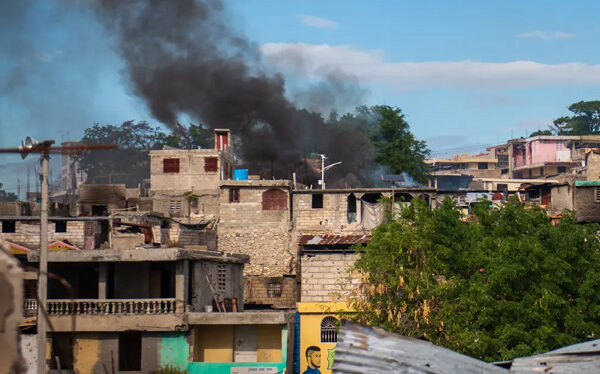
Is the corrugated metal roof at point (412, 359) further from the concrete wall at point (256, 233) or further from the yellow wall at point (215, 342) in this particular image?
the concrete wall at point (256, 233)

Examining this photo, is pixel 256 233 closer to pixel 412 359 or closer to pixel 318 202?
pixel 318 202

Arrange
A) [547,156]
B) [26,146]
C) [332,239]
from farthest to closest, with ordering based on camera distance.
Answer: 1. [547,156]
2. [332,239]
3. [26,146]

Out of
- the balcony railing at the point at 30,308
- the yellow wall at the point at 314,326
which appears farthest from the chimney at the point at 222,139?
the balcony railing at the point at 30,308

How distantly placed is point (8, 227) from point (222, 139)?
13427 mm

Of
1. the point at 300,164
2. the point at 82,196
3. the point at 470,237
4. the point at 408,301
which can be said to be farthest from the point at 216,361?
the point at 300,164

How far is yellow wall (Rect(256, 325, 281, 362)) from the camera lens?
27.2m

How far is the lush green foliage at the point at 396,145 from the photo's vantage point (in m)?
64.1

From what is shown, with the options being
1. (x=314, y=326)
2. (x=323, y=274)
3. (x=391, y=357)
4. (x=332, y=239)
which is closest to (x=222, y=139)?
(x=332, y=239)

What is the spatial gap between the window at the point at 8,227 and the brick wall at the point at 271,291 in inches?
475

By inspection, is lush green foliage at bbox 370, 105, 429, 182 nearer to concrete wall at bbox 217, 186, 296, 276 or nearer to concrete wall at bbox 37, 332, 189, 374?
concrete wall at bbox 217, 186, 296, 276

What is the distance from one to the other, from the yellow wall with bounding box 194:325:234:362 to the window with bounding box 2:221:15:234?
20581 mm

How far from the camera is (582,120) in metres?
95.0

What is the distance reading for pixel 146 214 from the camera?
4378cm

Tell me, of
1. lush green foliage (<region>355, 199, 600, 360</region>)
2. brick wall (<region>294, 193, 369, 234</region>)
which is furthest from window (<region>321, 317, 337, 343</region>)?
brick wall (<region>294, 193, 369, 234</region>)
